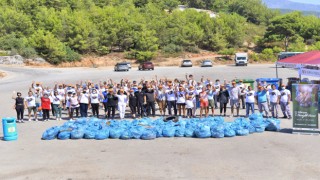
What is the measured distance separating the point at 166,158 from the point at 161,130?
2874 mm

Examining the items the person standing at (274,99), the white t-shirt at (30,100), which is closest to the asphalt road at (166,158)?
the person standing at (274,99)

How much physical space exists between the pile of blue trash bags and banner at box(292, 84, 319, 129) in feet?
3.30

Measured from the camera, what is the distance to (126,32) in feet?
233

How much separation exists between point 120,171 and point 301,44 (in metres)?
65.0

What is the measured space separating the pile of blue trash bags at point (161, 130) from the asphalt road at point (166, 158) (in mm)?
343

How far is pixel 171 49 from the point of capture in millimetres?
70562

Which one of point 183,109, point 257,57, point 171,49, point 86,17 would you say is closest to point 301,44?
point 257,57

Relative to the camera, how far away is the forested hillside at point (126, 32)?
213ft

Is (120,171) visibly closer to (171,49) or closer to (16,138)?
(16,138)

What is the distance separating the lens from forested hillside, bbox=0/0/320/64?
64938 mm

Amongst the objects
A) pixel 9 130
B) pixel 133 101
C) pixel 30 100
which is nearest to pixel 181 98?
pixel 133 101

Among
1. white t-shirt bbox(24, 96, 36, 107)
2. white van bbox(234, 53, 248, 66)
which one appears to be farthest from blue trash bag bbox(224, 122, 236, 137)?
white van bbox(234, 53, 248, 66)

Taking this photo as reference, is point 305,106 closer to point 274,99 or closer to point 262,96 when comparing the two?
point 274,99

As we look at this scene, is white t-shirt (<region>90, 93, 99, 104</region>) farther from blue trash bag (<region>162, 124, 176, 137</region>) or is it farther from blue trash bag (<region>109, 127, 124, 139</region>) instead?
blue trash bag (<region>162, 124, 176, 137</region>)
